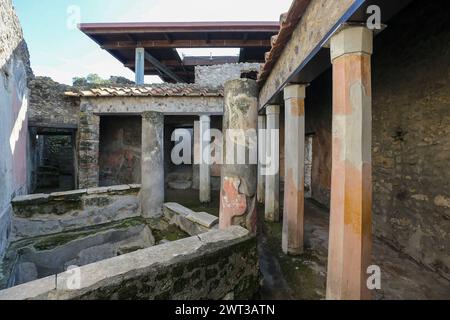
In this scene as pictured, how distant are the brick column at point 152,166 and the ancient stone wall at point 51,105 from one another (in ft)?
13.0

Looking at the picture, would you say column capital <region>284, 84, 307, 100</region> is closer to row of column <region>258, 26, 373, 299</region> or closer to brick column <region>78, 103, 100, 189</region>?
row of column <region>258, 26, 373, 299</region>

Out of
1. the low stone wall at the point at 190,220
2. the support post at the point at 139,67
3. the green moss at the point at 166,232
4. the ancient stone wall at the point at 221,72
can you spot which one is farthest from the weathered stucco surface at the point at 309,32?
the support post at the point at 139,67

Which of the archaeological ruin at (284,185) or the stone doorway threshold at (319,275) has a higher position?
the archaeological ruin at (284,185)

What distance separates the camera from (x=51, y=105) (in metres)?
7.64

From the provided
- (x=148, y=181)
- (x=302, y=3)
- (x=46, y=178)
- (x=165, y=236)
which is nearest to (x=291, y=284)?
(x=165, y=236)

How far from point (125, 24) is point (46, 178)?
26.0 ft

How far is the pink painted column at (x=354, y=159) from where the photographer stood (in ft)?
6.32

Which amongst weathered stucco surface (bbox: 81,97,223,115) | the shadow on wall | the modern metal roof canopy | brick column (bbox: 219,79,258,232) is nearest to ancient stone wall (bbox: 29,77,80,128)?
weathered stucco surface (bbox: 81,97,223,115)

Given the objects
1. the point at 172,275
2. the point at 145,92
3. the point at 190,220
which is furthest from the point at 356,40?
the point at 145,92

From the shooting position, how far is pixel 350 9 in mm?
1802

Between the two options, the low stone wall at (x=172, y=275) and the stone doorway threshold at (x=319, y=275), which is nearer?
the low stone wall at (x=172, y=275)

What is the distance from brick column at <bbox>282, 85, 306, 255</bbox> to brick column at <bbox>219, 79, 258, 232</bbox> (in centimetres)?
66

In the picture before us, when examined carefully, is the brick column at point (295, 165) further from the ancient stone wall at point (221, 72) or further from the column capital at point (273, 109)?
the ancient stone wall at point (221, 72)
